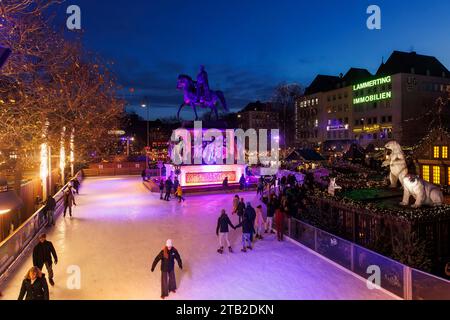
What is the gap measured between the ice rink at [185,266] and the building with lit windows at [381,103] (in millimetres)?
40912

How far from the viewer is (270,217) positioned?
13.5 meters

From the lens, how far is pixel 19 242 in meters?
10.4

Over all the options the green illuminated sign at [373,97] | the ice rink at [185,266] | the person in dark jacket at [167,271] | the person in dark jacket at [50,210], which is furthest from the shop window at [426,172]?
the green illuminated sign at [373,97]

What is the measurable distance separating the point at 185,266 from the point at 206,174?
683 inches

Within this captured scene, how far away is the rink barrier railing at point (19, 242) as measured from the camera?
346 inches

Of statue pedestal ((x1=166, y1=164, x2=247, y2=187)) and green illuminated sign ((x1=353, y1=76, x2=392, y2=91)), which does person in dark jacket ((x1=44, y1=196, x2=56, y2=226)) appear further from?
green illuminated sign ((x1=353, y1=76, x2=392, y2=91))

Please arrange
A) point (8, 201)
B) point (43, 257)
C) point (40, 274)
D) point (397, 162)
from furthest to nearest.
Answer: point (397, 162) < point (8, 201) < point (43, 257) < point (40, 274)

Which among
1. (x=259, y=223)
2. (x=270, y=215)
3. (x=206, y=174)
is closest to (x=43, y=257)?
(x=259, y=223)

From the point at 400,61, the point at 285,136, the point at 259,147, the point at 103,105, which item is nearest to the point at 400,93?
the point at 400,61

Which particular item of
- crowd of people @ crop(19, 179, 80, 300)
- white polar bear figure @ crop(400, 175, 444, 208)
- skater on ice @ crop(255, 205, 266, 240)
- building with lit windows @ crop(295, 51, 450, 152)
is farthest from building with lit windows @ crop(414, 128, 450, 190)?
building with lit windows @ crop(295, 51, 450, 152)

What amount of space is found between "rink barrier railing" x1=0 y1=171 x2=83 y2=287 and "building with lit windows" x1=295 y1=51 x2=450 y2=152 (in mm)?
44922

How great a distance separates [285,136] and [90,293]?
54.7 meters

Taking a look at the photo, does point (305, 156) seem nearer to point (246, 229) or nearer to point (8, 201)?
point (246, 229)

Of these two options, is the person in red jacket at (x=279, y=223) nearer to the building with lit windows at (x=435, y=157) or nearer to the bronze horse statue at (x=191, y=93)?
the building with lit windows at (x=435, y=157)
